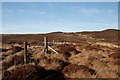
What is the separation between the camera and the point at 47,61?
1691 centimetres

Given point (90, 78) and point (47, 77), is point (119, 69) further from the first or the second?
point (47, 77)

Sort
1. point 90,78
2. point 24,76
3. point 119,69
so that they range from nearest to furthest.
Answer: point 24,76 → point 90,78 → point 119,69

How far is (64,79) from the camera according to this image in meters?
12.5

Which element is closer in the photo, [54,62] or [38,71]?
[38,71]

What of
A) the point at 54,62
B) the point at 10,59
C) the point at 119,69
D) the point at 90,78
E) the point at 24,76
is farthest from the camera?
the point at 10,59

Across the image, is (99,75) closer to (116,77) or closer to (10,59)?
(116,77)

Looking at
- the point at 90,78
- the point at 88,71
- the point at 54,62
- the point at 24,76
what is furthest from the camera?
the point at 54,62

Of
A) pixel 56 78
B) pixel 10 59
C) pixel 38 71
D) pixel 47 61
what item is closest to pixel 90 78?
pixel 56 78

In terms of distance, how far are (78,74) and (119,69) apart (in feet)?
10.7

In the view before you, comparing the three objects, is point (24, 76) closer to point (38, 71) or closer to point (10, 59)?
point (38, 71)

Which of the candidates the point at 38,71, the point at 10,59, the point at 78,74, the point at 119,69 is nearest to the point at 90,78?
the point at 78,74

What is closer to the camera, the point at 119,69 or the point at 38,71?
the point at 38,71

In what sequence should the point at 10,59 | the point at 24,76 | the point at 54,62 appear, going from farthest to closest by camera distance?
the point at 10,59
the point at 54,62
the point at 24,76

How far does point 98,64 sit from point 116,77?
3.41 meters
